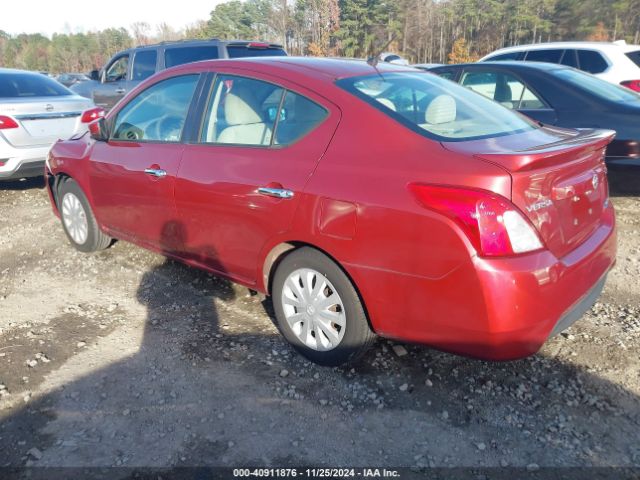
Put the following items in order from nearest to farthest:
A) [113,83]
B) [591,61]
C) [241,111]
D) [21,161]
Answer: [241,111] < [21,161] < [591,61] < [113,83]

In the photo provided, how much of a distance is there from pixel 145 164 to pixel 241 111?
895mm

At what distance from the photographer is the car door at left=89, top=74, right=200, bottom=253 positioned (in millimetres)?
3564

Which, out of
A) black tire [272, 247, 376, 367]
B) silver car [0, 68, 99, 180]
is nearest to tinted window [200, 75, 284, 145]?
black tire [272, 247, 376, 367]

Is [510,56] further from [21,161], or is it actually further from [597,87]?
[21,161]

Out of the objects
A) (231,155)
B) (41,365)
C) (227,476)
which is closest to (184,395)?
(227,476)

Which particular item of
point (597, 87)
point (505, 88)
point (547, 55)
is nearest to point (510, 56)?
point (547, 55)

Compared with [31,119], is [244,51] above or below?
above

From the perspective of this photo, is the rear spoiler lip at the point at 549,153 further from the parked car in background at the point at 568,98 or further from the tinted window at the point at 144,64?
the tinted window at the point at 144,64

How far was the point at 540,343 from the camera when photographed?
2373 mm

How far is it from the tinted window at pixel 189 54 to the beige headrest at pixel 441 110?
633 cm

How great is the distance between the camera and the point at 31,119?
21.0 feet

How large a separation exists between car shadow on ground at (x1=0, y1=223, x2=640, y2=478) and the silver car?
3.93m

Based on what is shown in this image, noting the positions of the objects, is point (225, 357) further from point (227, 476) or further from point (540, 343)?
point (540, 343)

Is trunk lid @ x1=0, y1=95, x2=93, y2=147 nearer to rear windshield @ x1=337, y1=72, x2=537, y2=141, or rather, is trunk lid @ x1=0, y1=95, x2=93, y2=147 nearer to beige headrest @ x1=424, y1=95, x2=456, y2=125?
rear windshield @ x1=337, y1=72, x2=537, y2=141
